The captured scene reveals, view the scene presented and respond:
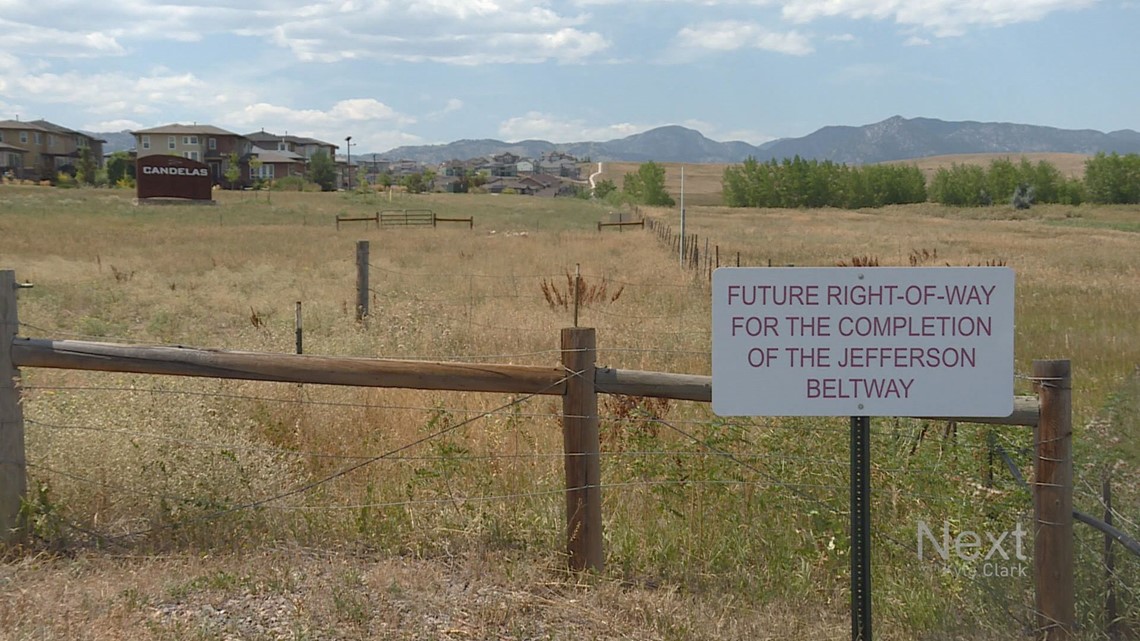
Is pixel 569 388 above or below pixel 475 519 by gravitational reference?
above

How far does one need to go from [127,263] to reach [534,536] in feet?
69.9

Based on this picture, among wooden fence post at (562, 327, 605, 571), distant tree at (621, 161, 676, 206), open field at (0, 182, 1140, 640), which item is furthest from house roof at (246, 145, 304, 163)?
wooden fence post at (562, 327, 605, 571)

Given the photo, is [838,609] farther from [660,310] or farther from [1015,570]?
[660,310]

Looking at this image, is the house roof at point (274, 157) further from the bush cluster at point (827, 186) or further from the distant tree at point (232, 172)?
the bush cluster at point (827, 186)

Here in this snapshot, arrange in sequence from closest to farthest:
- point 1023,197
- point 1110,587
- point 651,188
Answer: point 1110,587, point 1023,197, point 651,188

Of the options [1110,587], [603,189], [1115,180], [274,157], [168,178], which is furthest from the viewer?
[274,157]

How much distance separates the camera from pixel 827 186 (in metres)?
117

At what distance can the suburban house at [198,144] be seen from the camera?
428 feet

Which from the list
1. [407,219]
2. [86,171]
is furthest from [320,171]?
[407,219]

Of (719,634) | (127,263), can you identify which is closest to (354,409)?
(719,634)

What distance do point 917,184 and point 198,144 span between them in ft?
294

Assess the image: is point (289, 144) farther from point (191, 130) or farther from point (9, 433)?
point (9, 433)

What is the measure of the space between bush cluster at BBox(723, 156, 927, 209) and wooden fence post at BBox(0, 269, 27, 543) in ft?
381

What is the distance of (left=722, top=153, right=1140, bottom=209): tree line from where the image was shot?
336ft
